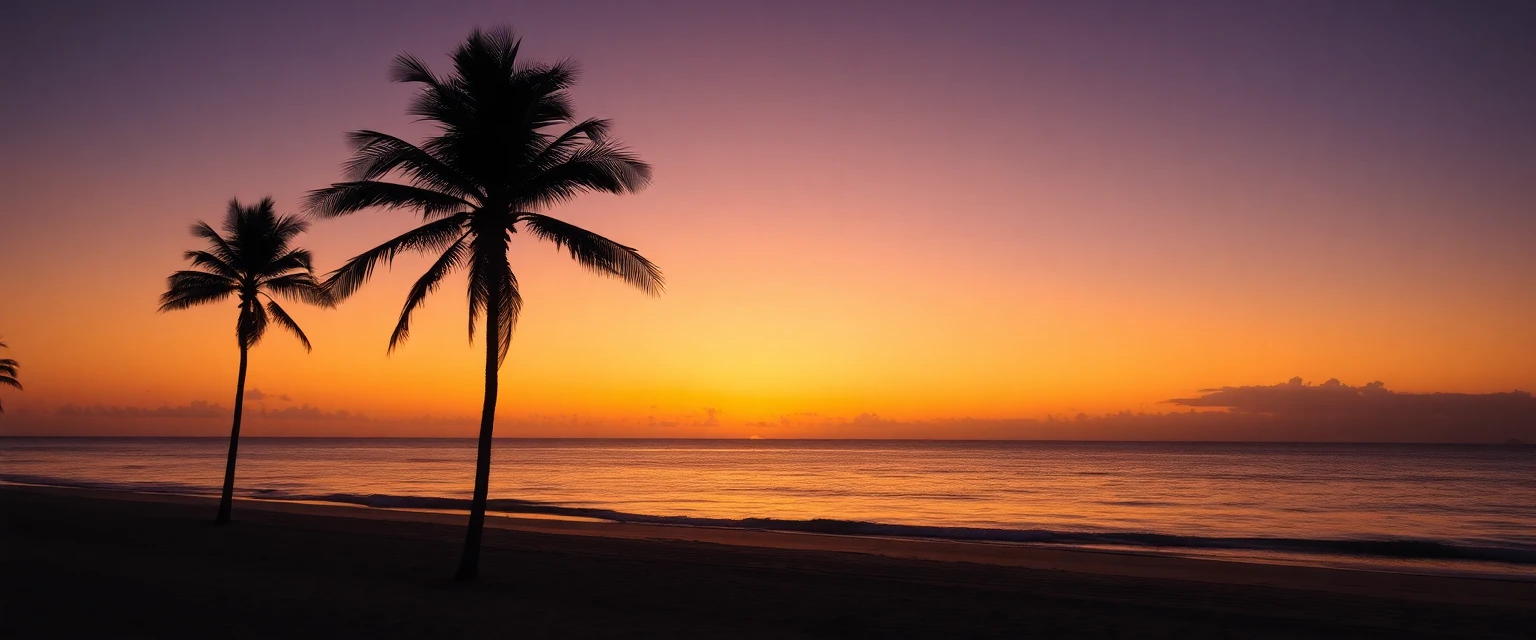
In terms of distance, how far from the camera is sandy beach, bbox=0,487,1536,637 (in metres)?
10.8

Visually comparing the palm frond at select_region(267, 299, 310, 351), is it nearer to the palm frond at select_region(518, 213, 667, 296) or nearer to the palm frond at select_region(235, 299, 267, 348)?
the palm frond at select_region(235, 299, 267, 348)

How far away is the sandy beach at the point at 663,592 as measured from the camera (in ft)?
35.3

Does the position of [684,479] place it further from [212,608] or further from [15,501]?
[212,608]

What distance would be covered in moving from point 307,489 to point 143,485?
11705 mm


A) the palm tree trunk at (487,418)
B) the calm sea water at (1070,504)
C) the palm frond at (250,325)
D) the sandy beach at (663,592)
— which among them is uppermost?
the palm frond at (250,325)

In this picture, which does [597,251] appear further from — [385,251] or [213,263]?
[213,263]

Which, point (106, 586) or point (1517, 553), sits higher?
point (106, 586)

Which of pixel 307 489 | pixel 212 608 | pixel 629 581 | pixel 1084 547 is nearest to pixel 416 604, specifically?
pixel 212 608

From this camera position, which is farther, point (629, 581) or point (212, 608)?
point (629, 581)

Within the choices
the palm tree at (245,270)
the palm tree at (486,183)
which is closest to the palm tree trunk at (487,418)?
the palm tree at (486,183)

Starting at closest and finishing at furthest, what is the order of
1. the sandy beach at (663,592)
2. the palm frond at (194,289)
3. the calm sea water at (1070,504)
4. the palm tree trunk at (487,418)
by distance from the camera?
the sandy beach at (663,592) → the palm tree trunk at (487,418) → the palm frond at (194,289) → the calm sea water at (1070,504)

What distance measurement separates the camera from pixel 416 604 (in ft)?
38.6

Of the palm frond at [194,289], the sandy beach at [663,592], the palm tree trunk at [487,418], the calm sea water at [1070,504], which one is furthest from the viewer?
the calm sea water at [1070,504]

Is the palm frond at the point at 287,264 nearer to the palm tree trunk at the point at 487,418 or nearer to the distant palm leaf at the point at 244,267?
the distant palm leaf at the point at 244,267
